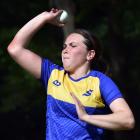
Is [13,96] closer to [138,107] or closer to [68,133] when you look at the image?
[138,107]

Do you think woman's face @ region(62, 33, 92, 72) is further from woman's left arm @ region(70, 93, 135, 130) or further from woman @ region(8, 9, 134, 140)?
woman's left arm @ region(70, 93, 135, 130)

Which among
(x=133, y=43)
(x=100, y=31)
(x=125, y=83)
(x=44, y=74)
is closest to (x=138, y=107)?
(x=125, y=83)

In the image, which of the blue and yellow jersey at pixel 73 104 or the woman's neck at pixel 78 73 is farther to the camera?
the woman's neck at pixel 78 73

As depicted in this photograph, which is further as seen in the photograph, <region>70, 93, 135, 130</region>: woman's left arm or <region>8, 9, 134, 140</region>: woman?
<region>8, 9, 134, 140</region>: woman

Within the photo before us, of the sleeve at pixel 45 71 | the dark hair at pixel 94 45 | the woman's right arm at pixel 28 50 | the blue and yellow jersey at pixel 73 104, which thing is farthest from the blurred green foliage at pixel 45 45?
the blue and yellow jersey at pixel 73 104

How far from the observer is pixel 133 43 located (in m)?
18.7

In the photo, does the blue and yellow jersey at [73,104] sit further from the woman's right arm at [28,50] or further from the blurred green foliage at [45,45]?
the blurred green foliage at [45,45]

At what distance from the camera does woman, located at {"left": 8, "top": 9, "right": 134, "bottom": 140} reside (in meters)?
4.79

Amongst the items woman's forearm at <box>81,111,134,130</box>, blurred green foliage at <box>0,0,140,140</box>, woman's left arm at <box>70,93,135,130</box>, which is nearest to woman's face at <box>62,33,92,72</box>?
woman's left arm at <box>70,93,135,130</box>

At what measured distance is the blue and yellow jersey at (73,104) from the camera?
4.89 metres

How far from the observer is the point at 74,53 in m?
5.05

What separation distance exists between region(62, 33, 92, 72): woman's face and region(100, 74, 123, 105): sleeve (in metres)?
0.22

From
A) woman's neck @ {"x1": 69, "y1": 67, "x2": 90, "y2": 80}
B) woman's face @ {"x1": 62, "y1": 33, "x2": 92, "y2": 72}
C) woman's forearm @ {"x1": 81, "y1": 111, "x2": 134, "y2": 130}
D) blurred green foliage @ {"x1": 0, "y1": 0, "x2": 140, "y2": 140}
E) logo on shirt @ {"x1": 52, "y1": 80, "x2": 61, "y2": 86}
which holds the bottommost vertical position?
woman's forearm @ {"x1": 81, "y1": 111, "x2": 134, "y2": 130}

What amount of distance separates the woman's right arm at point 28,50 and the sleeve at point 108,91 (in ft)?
1.58
